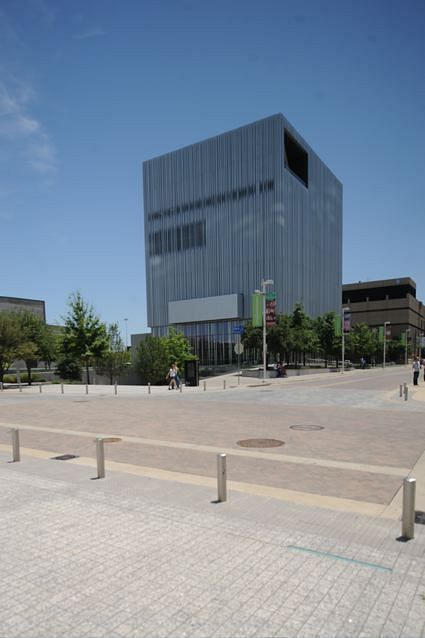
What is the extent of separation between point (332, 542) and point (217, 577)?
1589 mm

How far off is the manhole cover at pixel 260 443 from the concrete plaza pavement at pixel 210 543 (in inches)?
15.3

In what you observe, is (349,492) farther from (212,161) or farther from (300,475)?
(212,161)

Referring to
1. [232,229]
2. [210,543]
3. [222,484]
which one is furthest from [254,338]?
[210,543]

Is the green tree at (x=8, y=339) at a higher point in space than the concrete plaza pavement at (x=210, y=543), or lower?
higher

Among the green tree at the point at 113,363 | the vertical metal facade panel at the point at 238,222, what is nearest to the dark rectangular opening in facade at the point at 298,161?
the vertical metal facade panel at the point at 238,222

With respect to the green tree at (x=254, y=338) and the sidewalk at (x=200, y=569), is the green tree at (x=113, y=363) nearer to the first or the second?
the green tree at (x=254, y=338)

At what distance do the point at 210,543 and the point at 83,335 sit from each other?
37574 millimetres

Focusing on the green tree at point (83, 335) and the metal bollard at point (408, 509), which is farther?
the green tree at point (83, 335)

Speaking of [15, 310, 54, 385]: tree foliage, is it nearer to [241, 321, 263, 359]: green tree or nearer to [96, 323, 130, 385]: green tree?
[96, 323, 130, 385]: green tree

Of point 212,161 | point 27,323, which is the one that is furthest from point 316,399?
point 212,161

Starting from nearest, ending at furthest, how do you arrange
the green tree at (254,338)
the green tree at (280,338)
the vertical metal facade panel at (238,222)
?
the green tree at (280,338) < the green tree at (254,338) < the vertical metal facade panel at (238,222)

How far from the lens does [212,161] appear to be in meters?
69.6

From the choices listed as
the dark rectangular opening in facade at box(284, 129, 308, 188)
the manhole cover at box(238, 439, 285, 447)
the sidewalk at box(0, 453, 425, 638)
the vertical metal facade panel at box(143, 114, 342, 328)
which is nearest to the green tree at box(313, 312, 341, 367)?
the vertical metal facade panel at box(143, 114, 342, 328)

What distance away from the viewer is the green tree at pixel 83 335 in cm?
4056
